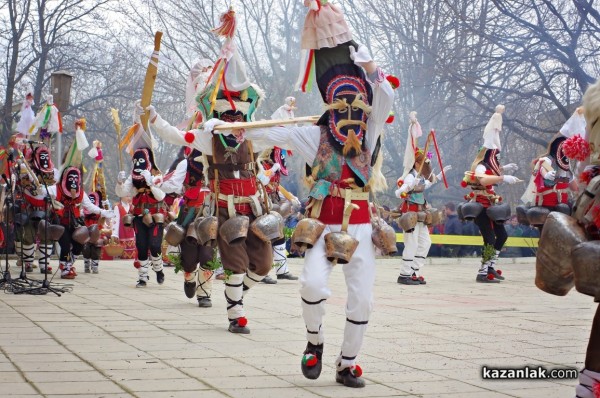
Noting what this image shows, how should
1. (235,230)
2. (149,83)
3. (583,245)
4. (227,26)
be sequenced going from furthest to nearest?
(227,26) → (235,230) → (149,83) → (583,245)

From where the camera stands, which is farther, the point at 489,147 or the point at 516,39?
the point at 516,39

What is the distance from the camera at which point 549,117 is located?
23.9m

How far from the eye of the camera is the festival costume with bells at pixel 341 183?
623 centimetres

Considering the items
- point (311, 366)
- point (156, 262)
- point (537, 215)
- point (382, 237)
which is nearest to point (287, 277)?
point (156, 262)

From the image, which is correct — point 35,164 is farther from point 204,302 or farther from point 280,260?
point 204,302

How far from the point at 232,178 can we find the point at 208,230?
Answer: 1.98 feet

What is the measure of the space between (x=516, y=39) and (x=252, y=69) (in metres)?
11.1

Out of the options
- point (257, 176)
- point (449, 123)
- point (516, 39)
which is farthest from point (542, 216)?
point (449, 123)

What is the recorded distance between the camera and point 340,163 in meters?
6.56

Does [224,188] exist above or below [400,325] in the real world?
above

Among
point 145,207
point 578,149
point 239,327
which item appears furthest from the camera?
point 145,207

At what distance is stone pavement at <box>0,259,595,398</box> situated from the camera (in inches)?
236

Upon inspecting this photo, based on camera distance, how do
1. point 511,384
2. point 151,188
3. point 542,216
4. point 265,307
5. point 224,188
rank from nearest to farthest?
1. point 511,384
2. point 224,188
3. point 265,307
4. point 151,188
5. point 542,216

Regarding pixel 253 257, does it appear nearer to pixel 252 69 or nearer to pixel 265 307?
pixel 265 307
